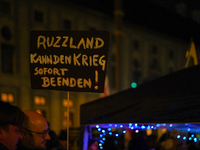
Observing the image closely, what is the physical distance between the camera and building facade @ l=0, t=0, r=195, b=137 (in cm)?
1764

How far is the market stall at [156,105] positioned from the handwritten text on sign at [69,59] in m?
0.62

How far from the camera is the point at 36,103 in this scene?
746 inches

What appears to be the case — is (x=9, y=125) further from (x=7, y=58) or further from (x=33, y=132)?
(x=7, y=58)

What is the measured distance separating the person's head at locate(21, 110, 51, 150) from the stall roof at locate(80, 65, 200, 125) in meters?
1.82

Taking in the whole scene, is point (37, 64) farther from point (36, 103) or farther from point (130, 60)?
point (130, 60)

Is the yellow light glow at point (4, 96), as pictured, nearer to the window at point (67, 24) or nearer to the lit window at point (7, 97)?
the lit window at point (7, 97)

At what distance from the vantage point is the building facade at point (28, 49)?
17641 millimetres

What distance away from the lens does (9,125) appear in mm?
2641

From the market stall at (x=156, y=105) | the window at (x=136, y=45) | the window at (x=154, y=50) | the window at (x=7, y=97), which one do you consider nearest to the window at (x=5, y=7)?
the window at (x=7, y=97)

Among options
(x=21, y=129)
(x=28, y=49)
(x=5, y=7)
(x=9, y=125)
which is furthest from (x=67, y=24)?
(x=9, y=125)

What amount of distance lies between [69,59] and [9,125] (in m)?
2.17

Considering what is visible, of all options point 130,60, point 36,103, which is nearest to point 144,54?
point 130,60

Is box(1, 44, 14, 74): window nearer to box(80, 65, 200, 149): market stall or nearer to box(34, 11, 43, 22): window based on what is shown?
box(34, 11, 43, 22): window

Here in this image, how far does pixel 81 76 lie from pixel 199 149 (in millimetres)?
2850
